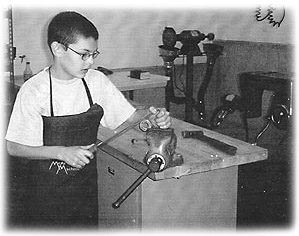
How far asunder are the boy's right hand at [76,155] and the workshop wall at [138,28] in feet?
9.84

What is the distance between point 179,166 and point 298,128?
209 cm

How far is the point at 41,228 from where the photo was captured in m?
2.11

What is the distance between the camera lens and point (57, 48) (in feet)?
6.48

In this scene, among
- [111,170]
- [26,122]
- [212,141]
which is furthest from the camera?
[111,170]

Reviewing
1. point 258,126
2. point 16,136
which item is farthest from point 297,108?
point 16,136

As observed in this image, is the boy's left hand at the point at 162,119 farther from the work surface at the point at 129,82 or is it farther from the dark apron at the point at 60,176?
the work surface at the point at 129,82

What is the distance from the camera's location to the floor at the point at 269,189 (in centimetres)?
320

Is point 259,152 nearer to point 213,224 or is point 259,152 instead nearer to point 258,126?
point 213,224

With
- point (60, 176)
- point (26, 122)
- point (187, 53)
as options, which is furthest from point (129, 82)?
point (26, 122)

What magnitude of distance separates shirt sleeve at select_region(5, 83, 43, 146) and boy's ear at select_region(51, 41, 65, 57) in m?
0.19

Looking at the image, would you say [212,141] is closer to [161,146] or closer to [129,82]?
[161,146]

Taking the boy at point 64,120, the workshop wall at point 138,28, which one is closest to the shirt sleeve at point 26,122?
the boy at point 64,120

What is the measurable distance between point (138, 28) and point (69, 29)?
11.1 ft

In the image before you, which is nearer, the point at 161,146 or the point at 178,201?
the point at 161,146
